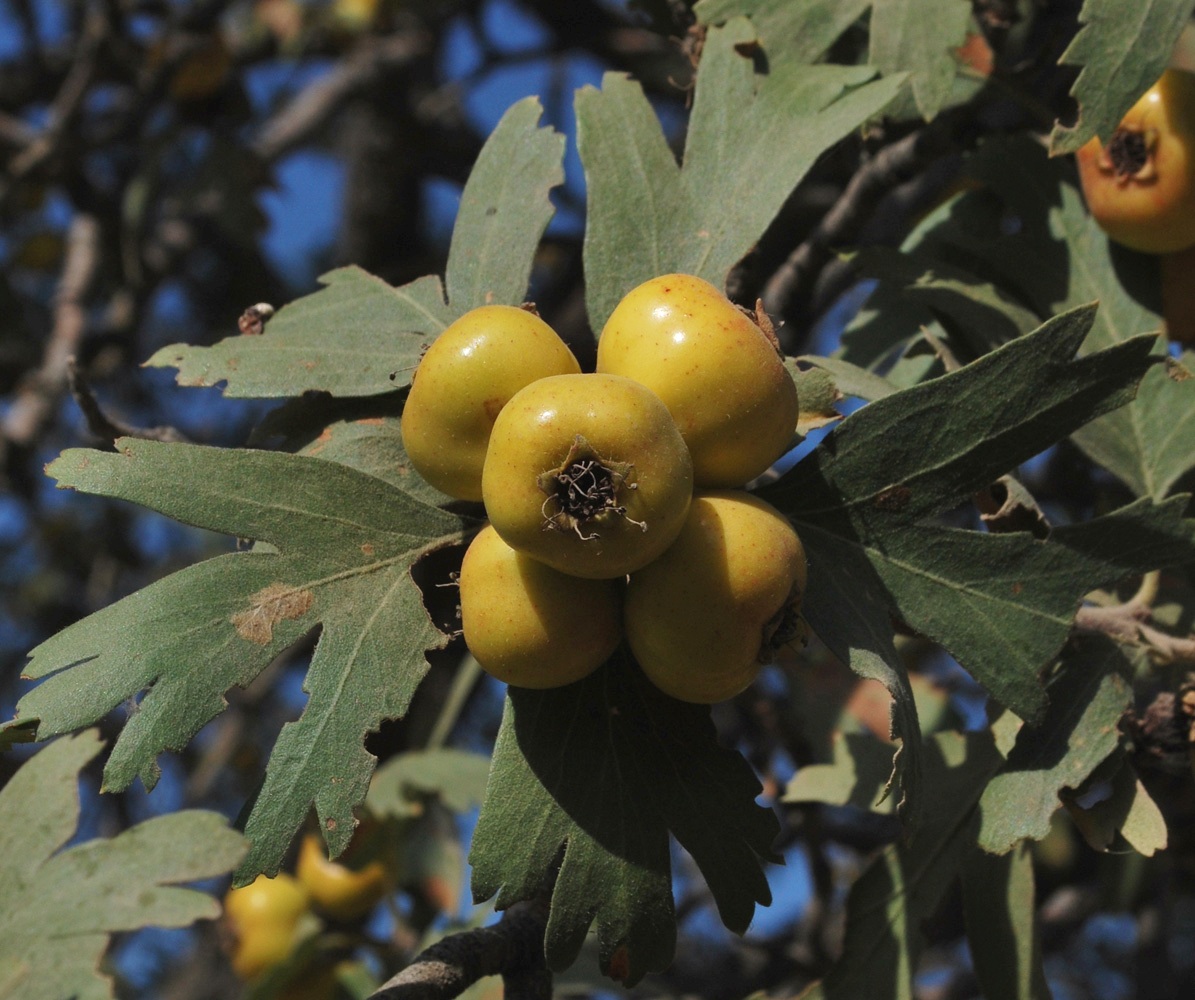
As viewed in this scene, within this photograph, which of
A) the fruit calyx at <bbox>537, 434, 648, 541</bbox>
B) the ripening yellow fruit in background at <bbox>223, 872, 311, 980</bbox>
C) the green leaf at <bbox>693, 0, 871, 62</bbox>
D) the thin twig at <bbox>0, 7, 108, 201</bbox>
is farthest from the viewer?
the thin twig at <bbox>0, 7, 108, 201</bbox>

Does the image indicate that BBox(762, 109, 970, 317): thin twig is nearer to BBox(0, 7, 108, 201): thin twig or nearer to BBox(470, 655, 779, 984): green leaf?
BBox(470, 655, 779, 984): green leaf

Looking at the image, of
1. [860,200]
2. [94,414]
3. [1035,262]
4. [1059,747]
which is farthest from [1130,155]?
[94,414]

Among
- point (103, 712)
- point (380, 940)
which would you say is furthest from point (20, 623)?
point (103, 712)

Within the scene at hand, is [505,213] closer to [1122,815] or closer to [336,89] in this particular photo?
[1122,815]

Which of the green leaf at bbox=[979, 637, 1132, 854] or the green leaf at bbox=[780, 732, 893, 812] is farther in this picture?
the green leaf at bbox=[780, 732, 893, 812]

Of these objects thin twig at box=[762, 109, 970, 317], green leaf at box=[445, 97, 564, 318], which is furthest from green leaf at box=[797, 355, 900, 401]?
thin twig at box=[762, 109, 970, 317]

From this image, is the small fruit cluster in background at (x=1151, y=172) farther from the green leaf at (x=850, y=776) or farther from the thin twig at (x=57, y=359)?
the thin twig at (x=57, y=359)

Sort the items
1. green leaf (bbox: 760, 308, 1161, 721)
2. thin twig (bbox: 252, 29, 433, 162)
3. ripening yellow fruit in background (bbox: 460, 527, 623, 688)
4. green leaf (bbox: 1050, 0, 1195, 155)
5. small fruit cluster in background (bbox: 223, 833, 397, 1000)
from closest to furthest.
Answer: ripening yellow fruit in background (bbox: 460, 527, 623, 688)
green leaf (bbox: 760, 308, 1161, 721)
green leaf (bbox: 1050, 0, 1195, 155)
small fruit cluster in background (bbox: 223, 833, 397, 1000)
thin twig (bbox: 252, 29, 433, 162)

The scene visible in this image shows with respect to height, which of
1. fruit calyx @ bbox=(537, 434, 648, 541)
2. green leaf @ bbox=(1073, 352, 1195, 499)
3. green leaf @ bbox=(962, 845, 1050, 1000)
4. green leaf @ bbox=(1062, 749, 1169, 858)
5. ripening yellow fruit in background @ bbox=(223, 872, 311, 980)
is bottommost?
ripening yellow fruit in background @ bbox=(223, 872, 311, 980)
